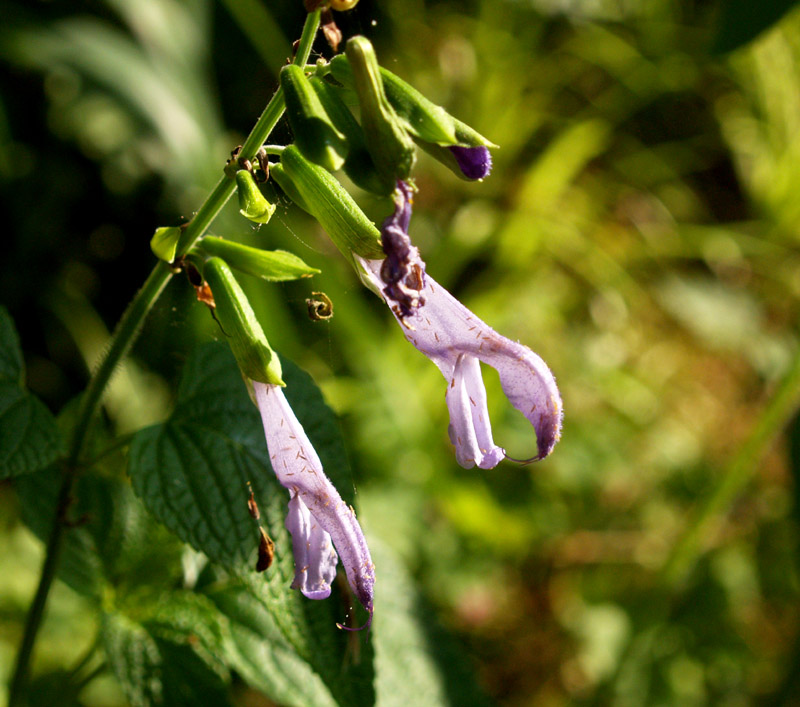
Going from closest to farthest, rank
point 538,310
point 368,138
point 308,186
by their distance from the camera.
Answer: point 368,138 → point 308,186 → point 538,310

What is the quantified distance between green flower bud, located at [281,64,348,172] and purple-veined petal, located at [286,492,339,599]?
0.29 m

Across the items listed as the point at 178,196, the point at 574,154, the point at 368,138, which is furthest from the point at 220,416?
the point at 574,154

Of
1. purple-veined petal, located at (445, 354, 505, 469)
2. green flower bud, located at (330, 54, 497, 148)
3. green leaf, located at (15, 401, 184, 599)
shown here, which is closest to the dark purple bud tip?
green flower bud, located at (330, 54, 497, 148)

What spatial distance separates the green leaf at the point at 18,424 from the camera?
0.74 m

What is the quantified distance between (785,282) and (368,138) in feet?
9.97

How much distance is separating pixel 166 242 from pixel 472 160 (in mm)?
295

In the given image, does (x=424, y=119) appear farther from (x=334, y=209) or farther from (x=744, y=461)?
(x=744, y=461)

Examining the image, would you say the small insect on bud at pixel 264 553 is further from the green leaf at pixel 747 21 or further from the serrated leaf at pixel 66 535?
the green leaf at pixel 747 21

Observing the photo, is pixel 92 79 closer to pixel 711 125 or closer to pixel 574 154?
pixel 574 154

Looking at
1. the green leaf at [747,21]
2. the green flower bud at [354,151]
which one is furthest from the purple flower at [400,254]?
the green leaf at [747,21]

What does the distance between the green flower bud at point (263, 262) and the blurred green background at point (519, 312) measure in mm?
352

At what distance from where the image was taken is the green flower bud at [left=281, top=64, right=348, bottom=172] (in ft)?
1.86

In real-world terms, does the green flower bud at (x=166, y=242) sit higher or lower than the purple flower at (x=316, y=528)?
higher

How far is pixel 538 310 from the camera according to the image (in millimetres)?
2668
